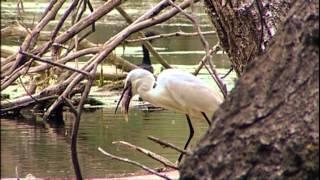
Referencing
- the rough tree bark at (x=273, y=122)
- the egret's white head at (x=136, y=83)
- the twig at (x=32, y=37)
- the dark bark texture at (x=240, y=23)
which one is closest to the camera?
the rough tree bark at (x=273, y=122)

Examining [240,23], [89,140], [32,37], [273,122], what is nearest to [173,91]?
[240,23]

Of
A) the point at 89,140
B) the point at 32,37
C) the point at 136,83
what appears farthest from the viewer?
the point at 89,140

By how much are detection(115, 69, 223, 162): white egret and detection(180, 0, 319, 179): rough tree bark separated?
7.61 ft

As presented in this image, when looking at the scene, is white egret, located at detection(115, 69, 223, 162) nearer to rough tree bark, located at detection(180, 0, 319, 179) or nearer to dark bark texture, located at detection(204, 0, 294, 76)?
dark bark texture, located at detection(204, 0, 294, 76)

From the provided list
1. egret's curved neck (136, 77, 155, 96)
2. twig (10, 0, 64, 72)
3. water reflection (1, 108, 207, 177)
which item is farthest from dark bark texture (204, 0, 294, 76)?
water reflection (1, 108, 207, 177)

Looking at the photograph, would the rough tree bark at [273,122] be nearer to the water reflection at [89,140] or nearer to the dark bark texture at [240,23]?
the dark bark texture at [240,23]

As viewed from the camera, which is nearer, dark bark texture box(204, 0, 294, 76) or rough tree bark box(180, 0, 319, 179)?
rough tree bark box(180, 0, 319, 179)

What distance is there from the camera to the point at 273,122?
1.61 meters

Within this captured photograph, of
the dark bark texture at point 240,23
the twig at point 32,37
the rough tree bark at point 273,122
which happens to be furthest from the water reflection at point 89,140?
the rough tree bark at point 273,122

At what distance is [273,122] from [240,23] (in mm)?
2452

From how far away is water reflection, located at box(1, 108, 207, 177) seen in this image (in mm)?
7257

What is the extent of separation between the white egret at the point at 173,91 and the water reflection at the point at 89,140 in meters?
1.98

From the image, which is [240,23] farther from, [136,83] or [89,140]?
[89,140]

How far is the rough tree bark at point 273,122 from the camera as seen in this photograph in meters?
1.58
